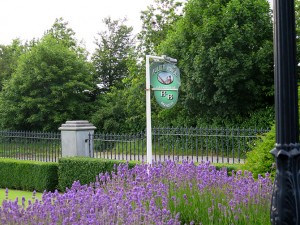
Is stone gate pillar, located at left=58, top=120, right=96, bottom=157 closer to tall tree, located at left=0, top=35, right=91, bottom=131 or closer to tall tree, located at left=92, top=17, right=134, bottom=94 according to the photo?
tall tree, located at left=0, top=35, right=91, bottom=131

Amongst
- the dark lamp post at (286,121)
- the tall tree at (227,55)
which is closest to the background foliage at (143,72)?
the tall tree at (227,55)

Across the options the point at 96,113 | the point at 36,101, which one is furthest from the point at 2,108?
the point at 96,113

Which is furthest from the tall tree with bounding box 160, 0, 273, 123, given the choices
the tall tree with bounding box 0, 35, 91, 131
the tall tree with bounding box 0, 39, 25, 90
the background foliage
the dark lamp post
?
the tall tree with bounding box 0, 39, 25, 90

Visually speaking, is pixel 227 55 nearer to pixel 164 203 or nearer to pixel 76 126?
pixel 76 126

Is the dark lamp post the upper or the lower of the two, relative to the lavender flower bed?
upper

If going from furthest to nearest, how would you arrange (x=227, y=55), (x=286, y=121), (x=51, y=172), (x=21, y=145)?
(x=227, y=55) < (x=21, y=145) < (x=51, y=172) < (x=286, y=121)

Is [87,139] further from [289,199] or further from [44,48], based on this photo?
[44,48]

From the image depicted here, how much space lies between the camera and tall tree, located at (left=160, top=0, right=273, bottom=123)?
17109mm

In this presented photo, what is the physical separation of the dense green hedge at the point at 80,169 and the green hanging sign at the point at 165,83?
2581 millimetres

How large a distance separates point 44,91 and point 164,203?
2037cm

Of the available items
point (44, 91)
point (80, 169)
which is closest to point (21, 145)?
point (80, 169)

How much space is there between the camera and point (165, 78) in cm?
903

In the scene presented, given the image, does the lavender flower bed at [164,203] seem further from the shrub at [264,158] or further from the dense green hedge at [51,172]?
the dense green hedge at [51,172]

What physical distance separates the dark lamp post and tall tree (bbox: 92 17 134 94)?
2794 centimetres
